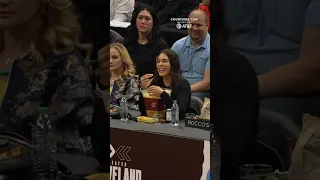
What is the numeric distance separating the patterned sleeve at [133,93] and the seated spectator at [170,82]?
3.1 inches

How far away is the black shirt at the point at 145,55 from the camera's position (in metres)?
3.39

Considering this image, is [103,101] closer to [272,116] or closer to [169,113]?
[272,116]

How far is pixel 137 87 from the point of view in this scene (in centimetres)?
350

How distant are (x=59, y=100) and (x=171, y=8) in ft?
5.12

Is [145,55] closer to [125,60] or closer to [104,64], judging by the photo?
[125,60]

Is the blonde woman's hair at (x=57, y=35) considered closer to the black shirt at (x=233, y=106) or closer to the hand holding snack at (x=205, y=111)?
the black shirt at (x=233, y=106)

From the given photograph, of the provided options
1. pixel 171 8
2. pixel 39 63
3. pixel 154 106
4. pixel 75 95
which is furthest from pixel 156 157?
pixel 39 63

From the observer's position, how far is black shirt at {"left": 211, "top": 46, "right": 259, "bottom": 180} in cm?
182

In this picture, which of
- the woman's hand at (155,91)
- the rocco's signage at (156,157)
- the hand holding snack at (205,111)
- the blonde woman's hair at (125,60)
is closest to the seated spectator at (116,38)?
the blonde woman's hair at (125,60)

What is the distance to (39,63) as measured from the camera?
1843mm

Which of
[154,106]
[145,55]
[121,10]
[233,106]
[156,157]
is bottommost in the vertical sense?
[156,157]

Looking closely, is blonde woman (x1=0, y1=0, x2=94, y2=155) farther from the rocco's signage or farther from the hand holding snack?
the rocco's signage

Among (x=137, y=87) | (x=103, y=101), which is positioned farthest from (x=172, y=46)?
(x=103, y=101)

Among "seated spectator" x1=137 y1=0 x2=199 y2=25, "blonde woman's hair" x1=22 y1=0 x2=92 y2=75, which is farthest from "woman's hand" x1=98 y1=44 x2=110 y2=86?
"seated spectator" x1=137 y1=0 x2=199 y2=25
